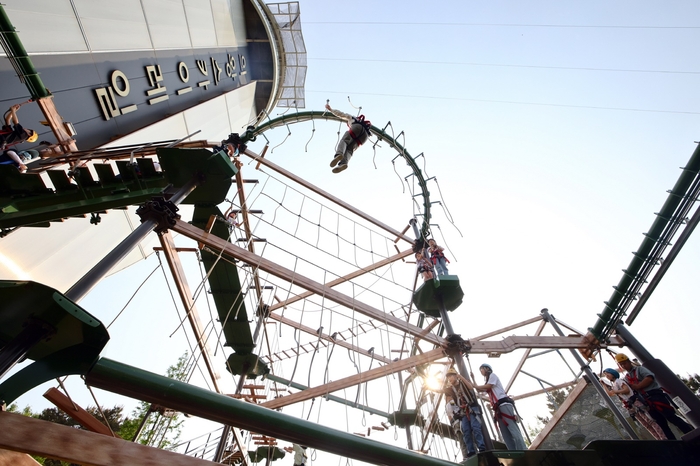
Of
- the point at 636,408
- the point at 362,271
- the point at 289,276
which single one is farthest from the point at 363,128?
the point at 636,408

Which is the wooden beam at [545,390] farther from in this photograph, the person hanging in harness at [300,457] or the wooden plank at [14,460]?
the wooden plank at [14,460]

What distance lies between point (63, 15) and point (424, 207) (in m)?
11.2

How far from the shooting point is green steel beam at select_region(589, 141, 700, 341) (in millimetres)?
5371

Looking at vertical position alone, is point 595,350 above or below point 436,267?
below

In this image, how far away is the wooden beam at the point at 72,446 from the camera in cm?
138

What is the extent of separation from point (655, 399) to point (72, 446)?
7.97 m

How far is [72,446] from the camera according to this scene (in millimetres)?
1474

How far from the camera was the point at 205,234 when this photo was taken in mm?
5613

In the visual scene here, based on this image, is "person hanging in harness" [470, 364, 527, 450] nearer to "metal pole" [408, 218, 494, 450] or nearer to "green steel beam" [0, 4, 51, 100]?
"metal pole" [408, 218, 494, 450]

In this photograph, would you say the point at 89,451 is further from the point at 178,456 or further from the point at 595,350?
the point at 595,350

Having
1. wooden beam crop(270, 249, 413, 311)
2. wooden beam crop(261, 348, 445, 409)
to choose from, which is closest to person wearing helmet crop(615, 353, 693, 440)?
wooden beam crop(261, 348, 445, 409)

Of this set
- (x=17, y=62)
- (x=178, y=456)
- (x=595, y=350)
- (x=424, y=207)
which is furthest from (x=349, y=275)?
(x=17, y=62)

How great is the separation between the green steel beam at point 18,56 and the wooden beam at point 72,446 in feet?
22.1

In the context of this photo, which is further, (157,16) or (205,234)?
(157,16)
